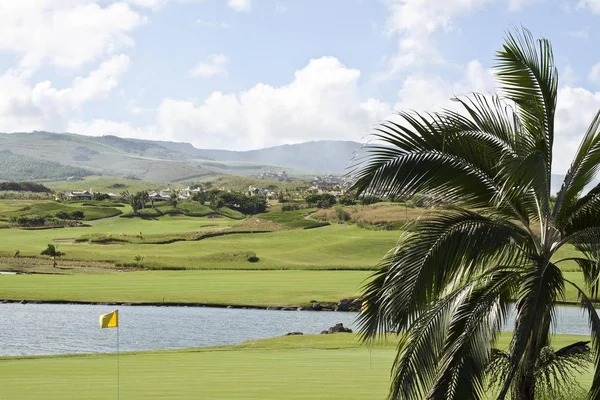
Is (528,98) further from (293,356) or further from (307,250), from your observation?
(307,250)

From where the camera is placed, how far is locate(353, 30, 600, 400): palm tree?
13.5 m

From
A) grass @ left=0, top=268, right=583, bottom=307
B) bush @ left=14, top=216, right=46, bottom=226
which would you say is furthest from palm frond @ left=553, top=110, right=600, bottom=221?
bush @ left=14, top=216, right=46, bottom=226

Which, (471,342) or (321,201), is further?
(321,201)

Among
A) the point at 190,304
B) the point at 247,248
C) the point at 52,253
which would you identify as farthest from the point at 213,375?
the point at 247,248

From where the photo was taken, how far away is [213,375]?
80.9 feet

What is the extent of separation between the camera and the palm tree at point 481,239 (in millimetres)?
13453

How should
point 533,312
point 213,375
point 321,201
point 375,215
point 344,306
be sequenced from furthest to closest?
point 321,201, point 375,215, point 344,306, point 213,375, point 533,312

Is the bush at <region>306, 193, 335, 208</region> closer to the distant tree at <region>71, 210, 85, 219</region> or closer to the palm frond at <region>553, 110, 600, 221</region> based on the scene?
the distant tree at <region>71, 210, 85, 219</region>

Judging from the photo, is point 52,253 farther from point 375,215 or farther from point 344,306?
point 375,215

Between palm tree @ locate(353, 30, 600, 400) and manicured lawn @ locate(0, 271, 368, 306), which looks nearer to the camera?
palm tree @ locate(353, 30, 600, 400)

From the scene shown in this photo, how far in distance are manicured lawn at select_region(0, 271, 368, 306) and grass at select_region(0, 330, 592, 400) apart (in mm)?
31637

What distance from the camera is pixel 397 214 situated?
12762 centimetres

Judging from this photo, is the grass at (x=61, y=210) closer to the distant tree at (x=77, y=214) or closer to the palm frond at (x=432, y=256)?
the distant tree at (x=77, y=214)

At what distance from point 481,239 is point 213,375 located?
1268 cm
